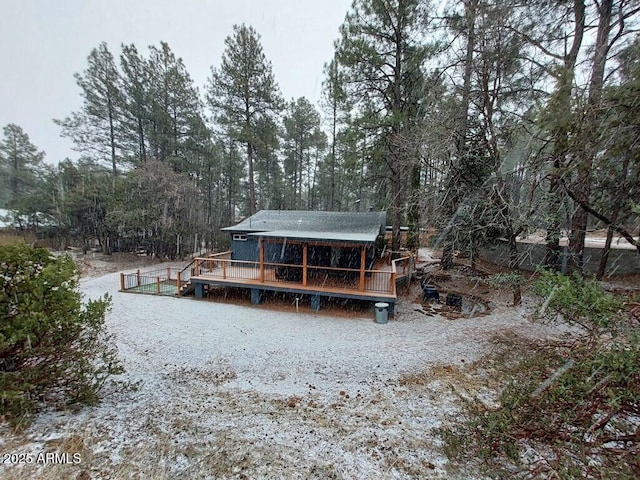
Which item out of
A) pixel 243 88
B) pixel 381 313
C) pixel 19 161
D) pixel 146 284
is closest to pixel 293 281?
pixel 381 313

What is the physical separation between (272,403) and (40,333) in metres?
3.25

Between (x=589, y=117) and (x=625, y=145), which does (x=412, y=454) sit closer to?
(x=625, y=145)

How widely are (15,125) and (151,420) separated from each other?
118 ft

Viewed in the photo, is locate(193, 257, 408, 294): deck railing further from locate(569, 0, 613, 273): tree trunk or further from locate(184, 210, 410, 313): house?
locate(569, 0, 613, 273): tree trunk

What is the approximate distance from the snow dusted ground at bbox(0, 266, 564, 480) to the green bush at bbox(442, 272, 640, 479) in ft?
1.83

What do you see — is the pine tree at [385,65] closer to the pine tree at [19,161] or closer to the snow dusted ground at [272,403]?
the snow dusted ground at [272,403]

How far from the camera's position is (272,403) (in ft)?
14.5

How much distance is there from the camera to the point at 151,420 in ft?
12.6

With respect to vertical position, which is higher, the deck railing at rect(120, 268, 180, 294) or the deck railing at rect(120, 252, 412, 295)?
the deck railing at rect(120, 252, 412, 295)

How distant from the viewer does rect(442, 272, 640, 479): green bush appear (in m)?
2.24

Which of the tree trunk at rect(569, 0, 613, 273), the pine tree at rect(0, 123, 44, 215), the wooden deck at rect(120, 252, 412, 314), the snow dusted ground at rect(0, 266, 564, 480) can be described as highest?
the pine tree at rect(0, 123, 44, 215)

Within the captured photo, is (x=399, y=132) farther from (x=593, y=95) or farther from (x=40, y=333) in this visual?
(x=40, y=333)

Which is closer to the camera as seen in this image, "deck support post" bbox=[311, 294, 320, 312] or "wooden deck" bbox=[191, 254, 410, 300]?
"wooden deck" bbox=[191, 254, 410, 300]

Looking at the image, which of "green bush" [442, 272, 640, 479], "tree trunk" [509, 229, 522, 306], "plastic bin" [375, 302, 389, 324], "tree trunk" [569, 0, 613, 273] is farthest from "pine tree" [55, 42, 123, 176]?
"green bush" [442, 272, 640, 479]
